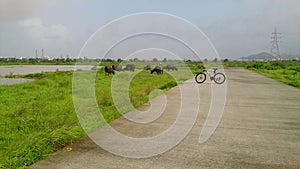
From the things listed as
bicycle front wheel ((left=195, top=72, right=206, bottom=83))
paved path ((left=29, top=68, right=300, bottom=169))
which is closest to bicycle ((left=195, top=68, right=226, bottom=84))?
bicycle front wheel ((left=195, top=72, right=206, bottom=83))

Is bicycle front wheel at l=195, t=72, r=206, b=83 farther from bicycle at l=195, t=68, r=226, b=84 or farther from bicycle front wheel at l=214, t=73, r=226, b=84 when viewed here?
bicycle front wheel at l=214, t=73, r=226, b=84

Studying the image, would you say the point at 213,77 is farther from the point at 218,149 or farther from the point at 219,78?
the point at 218,149

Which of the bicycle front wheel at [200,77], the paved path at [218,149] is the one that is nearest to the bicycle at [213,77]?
the bicycle front wheel at [200,77]

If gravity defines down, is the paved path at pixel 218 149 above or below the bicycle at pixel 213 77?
below

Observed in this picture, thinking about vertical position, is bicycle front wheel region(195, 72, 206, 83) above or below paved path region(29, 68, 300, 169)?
above

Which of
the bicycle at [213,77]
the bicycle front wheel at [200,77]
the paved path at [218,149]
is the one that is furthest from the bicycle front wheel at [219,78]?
the paved path at [218,149]

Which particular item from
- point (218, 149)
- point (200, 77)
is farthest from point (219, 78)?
point (218, 149)

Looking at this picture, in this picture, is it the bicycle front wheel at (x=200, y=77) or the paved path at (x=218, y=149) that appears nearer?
the paved path at (x=218, y=149)

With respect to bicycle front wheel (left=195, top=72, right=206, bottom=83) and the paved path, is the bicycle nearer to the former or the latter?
bicycle front wheel (left=195, top=72, right=206, bottom=83)

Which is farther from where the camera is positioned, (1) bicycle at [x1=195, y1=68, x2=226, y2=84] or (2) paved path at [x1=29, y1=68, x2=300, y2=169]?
A: (1) bicycle at [x1=195, y1=68, x2=226, y2=84]

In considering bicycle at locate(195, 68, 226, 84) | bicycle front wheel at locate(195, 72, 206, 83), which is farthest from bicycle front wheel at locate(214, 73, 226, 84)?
bicycle front wheel at locate(195, 72, 206, 83)

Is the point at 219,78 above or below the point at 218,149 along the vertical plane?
above

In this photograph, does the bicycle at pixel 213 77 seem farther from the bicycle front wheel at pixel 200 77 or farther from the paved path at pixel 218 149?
the paved path at pixel 218 149

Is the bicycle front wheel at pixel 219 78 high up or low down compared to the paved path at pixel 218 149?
up
